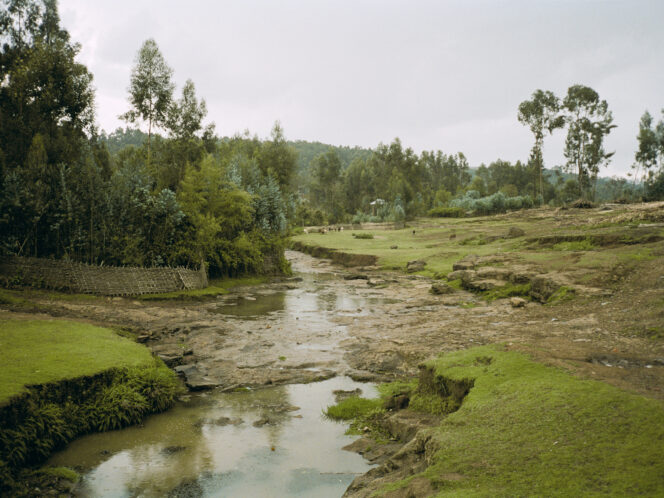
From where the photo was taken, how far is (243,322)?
61.1 ft

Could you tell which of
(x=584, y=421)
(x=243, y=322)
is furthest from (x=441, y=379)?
(x=243, y=322)

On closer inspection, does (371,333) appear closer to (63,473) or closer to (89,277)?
(63,473)

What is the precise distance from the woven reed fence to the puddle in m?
12.9

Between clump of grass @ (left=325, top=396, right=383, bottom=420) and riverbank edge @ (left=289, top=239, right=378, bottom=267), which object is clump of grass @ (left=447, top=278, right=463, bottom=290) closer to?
riverbank edge @ (left=289, top=239, right=378, bottom=267)

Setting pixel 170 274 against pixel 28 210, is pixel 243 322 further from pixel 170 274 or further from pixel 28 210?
pixel 28 210

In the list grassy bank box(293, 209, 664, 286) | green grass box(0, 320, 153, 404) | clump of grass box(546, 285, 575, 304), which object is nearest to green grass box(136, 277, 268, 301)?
green grass box(0, 320, 153, 404)

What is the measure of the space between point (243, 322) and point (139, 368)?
27.4 feet

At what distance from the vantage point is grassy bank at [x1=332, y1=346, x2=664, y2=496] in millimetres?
4203

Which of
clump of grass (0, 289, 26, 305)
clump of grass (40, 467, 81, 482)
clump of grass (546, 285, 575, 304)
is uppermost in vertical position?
clump of grass (0, 289, 26, 305)

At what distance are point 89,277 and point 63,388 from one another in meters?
13.2

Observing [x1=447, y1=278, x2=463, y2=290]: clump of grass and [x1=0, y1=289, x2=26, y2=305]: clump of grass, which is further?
[x1=447, y1=278, x2=463, y2=290]: clump of grass

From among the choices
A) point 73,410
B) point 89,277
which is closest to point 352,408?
point 73,410

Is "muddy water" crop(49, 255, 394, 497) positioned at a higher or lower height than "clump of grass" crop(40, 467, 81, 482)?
lower

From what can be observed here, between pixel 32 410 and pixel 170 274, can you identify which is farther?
pixel 170 274
